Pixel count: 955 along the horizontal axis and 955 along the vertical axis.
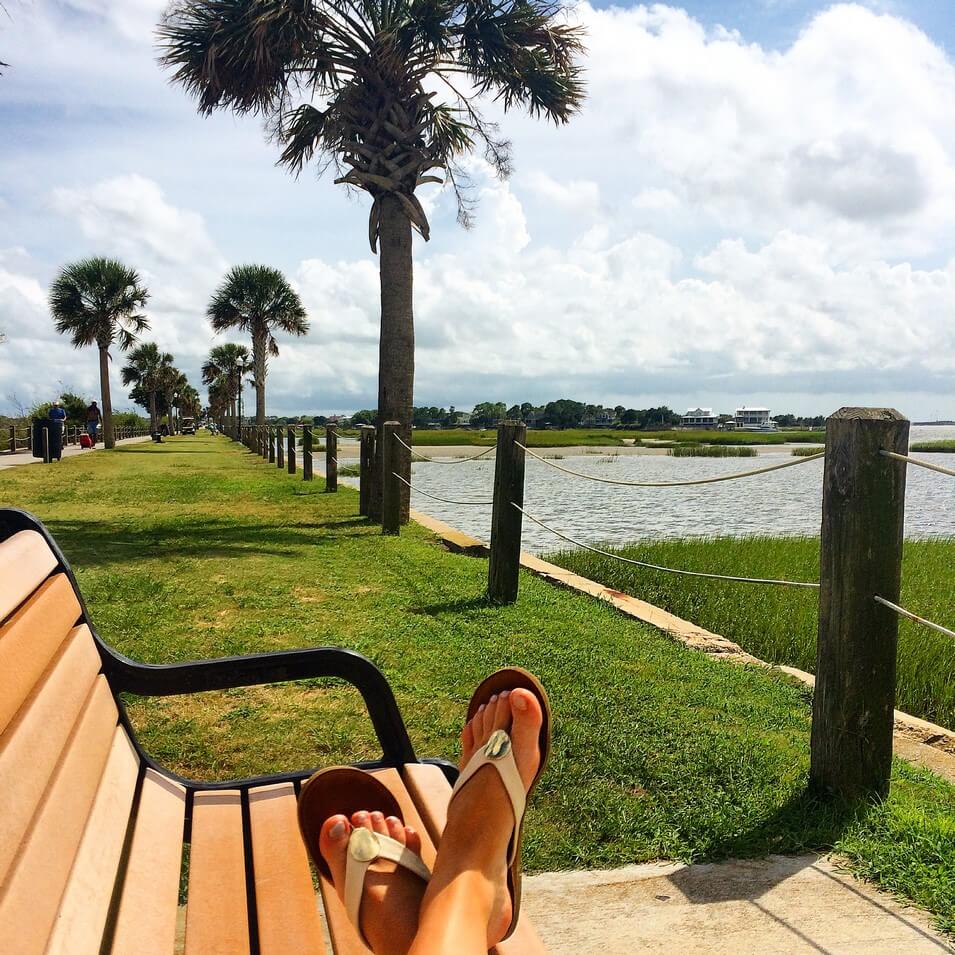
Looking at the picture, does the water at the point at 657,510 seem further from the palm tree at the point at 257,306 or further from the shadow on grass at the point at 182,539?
the palm tree at the point at 257,306

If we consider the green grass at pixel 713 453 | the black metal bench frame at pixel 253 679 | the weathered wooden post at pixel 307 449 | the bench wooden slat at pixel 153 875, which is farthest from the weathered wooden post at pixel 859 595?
the green grass at pixel 713 453

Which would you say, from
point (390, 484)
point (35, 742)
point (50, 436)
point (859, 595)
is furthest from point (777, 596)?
point (50, 436)

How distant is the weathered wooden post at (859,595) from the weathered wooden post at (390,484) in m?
6.60

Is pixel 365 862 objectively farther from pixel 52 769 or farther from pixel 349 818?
pixel 52 769

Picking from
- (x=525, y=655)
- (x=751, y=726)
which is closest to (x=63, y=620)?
(x=751, y=726)

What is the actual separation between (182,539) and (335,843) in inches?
292

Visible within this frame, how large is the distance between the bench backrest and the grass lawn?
1.30 m

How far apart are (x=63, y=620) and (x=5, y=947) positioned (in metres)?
0.73

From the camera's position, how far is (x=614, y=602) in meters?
5.92

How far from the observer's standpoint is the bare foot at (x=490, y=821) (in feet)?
4.56

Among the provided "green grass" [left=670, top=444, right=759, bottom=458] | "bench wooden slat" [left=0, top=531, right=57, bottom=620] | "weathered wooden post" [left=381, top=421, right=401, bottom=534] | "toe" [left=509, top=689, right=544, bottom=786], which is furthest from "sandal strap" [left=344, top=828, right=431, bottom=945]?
"green grass" [left=670, top=444, right=759, bottom=458]

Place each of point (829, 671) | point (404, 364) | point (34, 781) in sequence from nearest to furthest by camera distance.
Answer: point (34, 781), point (829, 671), point (404, 364)

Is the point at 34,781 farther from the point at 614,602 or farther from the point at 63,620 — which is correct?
the point at 614,602

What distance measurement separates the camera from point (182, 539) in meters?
8.45
